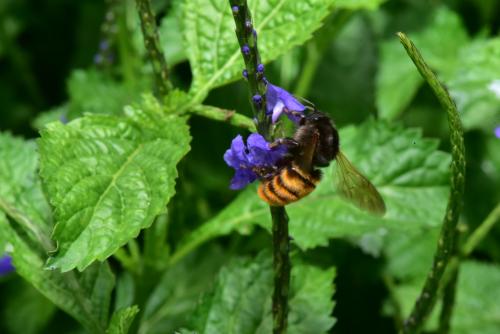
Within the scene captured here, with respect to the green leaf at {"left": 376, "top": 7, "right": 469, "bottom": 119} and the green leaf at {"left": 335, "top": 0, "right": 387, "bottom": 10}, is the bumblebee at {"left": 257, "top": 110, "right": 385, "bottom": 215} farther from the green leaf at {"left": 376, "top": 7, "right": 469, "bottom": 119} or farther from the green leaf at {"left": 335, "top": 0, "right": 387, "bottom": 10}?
the green leaf at {"left": 376, "top": 7, "right": 469, "bottom": 119}

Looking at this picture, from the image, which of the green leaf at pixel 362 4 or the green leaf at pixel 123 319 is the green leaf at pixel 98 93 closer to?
the green leaf at pixel 362 4

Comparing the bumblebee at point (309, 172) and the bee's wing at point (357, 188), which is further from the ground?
the bumblebee at point (309, 172)

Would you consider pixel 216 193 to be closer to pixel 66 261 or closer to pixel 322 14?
pixel 322 14

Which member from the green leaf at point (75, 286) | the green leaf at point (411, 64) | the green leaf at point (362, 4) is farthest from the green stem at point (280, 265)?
the green leaf at point (411, 64)

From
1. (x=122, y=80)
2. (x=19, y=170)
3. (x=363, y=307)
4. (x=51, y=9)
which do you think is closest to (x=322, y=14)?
(x=19, y=170)

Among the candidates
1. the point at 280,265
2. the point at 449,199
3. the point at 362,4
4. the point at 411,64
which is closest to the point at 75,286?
the point at 280,265

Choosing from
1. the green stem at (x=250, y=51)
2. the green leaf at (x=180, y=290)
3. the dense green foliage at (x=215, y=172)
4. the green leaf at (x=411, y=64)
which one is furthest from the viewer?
the green leaf at (x=411, y=64)
